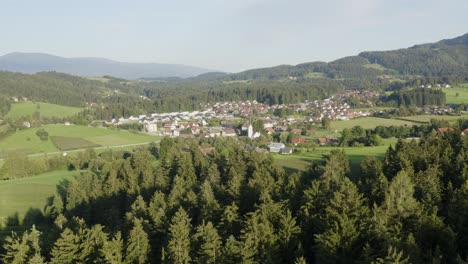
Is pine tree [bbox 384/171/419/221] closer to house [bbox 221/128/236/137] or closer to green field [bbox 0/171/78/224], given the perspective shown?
green field [bbox 0/171/78/224]

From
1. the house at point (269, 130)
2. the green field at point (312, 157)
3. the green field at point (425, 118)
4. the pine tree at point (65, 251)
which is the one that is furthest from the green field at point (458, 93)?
the pine tree at point (65, 251)

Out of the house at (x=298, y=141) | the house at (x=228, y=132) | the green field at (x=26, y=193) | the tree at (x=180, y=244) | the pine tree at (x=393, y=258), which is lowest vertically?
the green field at (x=26, y=193)

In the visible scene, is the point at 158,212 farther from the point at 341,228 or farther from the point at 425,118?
the point at 425,118

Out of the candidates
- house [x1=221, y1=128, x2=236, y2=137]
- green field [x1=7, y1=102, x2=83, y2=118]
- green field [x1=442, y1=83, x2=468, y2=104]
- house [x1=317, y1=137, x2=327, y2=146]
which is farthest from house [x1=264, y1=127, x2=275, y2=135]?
green field [x1=7, y1=102, x2=83, y2=118]

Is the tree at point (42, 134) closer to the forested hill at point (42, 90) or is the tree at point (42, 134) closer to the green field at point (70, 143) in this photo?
the green field at point (70, 143)

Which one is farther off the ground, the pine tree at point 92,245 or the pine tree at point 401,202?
the pine tree at point 401,202

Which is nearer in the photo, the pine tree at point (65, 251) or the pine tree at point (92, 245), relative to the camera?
the pine tree at point (65, 251)

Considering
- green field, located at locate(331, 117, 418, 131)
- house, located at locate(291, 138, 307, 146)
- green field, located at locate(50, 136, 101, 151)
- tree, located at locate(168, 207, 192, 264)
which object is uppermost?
green field, located at locate(331, 117, 418, 131)

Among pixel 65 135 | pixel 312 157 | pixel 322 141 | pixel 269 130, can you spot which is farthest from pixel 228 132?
pixel 312 157
